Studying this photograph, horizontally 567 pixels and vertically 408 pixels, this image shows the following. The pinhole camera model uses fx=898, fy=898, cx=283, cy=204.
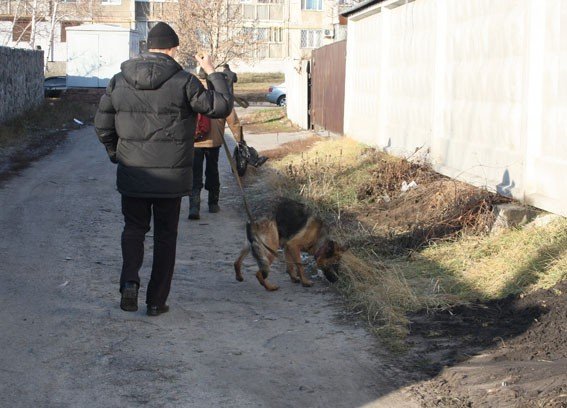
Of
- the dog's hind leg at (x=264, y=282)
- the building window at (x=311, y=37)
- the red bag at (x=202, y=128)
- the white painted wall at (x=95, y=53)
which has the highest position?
the building window at (x=311, y=37)

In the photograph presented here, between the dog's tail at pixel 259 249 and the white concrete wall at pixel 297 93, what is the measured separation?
757 inches

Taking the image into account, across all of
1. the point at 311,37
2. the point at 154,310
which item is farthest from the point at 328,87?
the point at 311,37

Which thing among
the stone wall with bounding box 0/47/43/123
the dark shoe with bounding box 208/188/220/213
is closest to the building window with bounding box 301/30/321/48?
the stone wall with bounding box 0/47/43/123

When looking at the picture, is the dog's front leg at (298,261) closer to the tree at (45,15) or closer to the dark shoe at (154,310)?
the dark shoe at (154,310)

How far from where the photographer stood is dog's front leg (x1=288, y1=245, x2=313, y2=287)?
7523 millimetres

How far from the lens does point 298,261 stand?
24.8 ft

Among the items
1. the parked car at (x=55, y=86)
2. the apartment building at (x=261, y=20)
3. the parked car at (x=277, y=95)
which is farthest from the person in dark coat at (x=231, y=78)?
the apartment building at (x=261, y=20)

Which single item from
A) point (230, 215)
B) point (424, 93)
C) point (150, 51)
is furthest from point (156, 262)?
point (424, 93)

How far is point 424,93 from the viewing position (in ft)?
43.0

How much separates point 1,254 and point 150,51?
3147 millimetres

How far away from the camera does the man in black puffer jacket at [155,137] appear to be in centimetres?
617

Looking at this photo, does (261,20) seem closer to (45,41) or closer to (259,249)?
(45,41)

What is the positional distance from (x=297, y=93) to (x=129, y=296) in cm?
2261

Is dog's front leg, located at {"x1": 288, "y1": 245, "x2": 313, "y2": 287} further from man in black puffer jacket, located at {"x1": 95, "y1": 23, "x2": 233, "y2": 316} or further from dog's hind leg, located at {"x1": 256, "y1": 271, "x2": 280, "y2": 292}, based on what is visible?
man in black puffer jacket, located at {"x1": 95, "y1": 23, "x2": 233, "y2": 316}
